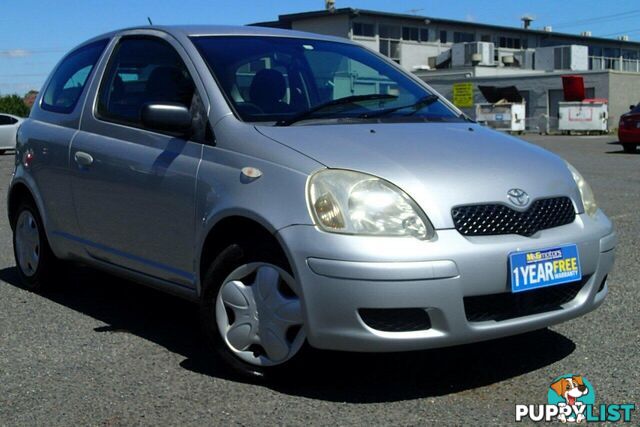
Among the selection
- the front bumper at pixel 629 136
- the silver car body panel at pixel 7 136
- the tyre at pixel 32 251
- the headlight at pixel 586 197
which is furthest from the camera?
the silver car body panel at pixel 7 136

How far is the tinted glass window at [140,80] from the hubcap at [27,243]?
1.18 m

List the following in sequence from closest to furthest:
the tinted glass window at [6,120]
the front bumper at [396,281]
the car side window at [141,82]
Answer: the front bumper at [396,281], the car side window at [141,82], the tinted glass window at [6,120]

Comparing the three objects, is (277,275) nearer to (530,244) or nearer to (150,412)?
(150,412)

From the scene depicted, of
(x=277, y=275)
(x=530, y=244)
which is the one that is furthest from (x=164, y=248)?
(x=530, y=244)

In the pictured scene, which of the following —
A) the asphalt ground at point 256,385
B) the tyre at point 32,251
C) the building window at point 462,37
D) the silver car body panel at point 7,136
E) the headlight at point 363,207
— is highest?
the headlight at point 363,207

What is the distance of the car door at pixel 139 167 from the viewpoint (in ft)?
14.9

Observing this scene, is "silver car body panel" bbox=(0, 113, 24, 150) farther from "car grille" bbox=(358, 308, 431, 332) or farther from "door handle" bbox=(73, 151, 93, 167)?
"car grille" bbox=(358, 308, 431, 332)

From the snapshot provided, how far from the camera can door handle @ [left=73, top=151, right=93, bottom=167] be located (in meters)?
5.21

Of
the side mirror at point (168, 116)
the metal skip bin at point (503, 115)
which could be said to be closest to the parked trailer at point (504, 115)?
the metal skip bin at point (503, 115)

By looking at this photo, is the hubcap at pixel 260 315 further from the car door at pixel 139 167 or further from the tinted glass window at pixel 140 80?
the tinted glass window at pixel 140 80

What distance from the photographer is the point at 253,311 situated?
4.07 metres

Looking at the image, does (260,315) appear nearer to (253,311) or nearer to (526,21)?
(253,311)

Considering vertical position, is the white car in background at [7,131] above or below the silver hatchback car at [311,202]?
below

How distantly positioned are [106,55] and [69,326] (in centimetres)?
161
